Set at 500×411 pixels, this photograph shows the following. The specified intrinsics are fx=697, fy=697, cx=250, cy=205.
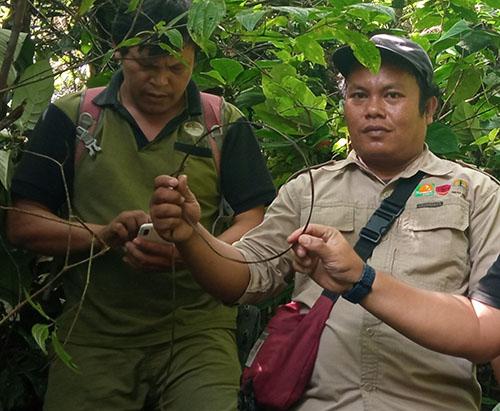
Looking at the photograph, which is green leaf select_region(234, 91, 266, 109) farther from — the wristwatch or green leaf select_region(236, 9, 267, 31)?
the wristwatch

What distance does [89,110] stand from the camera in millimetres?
2490

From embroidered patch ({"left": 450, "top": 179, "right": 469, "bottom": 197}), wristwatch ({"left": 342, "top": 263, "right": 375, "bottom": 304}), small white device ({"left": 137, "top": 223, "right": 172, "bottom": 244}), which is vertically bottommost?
embroidered patch ({"left": 450, "top": 179, "right": 469, "bottom": 197})

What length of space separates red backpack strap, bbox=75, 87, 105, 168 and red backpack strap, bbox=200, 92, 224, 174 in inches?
15.4

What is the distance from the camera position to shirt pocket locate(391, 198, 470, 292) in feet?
6.84

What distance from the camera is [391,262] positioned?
2.14m

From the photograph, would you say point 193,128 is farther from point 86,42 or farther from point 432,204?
point 86,42

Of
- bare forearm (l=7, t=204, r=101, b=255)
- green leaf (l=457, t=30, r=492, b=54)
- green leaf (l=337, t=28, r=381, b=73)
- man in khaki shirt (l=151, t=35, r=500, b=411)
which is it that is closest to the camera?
green leaf (l=337, t=28, r=381, b=73)

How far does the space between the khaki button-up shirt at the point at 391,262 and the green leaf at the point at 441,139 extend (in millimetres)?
695

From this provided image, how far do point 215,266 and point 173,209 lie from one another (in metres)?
0.28

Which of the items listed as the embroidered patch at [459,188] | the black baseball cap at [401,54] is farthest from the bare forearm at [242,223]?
the embroidered patch at [459,188]

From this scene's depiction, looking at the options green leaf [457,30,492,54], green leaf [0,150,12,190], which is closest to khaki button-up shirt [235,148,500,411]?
green leaf [0,150,12,190]

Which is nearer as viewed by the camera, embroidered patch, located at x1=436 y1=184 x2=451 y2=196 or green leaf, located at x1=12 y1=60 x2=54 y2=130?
embroidered patch, located at x1=436 y1=184 x2=451 y2=196

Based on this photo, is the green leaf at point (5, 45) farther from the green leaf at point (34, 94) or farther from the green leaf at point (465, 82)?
the green leaf at point (465, 82)

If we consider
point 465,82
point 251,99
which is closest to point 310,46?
point 251,99
